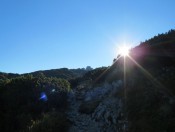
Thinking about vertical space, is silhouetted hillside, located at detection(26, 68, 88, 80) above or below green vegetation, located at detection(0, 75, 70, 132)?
above

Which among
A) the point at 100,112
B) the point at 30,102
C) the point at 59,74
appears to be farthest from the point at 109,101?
the point at 59,74

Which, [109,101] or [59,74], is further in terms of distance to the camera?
[59,74]

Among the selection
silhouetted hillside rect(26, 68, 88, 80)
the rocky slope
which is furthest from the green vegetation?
silhouetted hillside rect(26, 68, 88, 80)

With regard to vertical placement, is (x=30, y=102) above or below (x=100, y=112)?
above

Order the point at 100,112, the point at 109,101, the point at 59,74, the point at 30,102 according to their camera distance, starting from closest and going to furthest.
A: the point at 100,112 < the point at 109,101 < the point at 30,102 < the point at 59,74

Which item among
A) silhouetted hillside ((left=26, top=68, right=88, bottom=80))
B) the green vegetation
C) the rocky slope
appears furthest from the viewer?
silhouetted hillside ((left=26, top=68, right=88, bottom=80))

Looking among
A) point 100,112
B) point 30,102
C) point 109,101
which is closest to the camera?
point 100,112

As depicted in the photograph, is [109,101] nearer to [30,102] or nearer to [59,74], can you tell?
[30,102]

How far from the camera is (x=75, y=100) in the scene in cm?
2550

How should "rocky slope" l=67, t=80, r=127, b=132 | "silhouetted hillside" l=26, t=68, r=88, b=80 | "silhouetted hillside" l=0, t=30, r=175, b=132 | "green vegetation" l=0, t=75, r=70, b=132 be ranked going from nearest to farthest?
"silhouetted hillside" l=0, t=30, r=175, b=132 < "rocky slope" l=67, t=80, r=127, b=132 < "green vegetation" l=0, t=75, r=70, b=132 < "silhouetted hillside" l=26, t=68, r=88, b=80

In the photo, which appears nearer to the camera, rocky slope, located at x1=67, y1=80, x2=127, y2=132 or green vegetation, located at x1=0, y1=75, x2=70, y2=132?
rocky slope, located at x1=67, y1=80, x2=127, y2=132

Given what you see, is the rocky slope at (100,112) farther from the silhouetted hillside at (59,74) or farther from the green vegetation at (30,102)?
the silhouetted hillside at (59,74)

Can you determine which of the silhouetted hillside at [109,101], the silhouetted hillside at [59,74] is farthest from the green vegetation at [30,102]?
the silhouetted hillside at [59,74]

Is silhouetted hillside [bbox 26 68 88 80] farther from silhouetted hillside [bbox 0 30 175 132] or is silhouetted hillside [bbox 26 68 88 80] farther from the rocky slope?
the rocky slope
